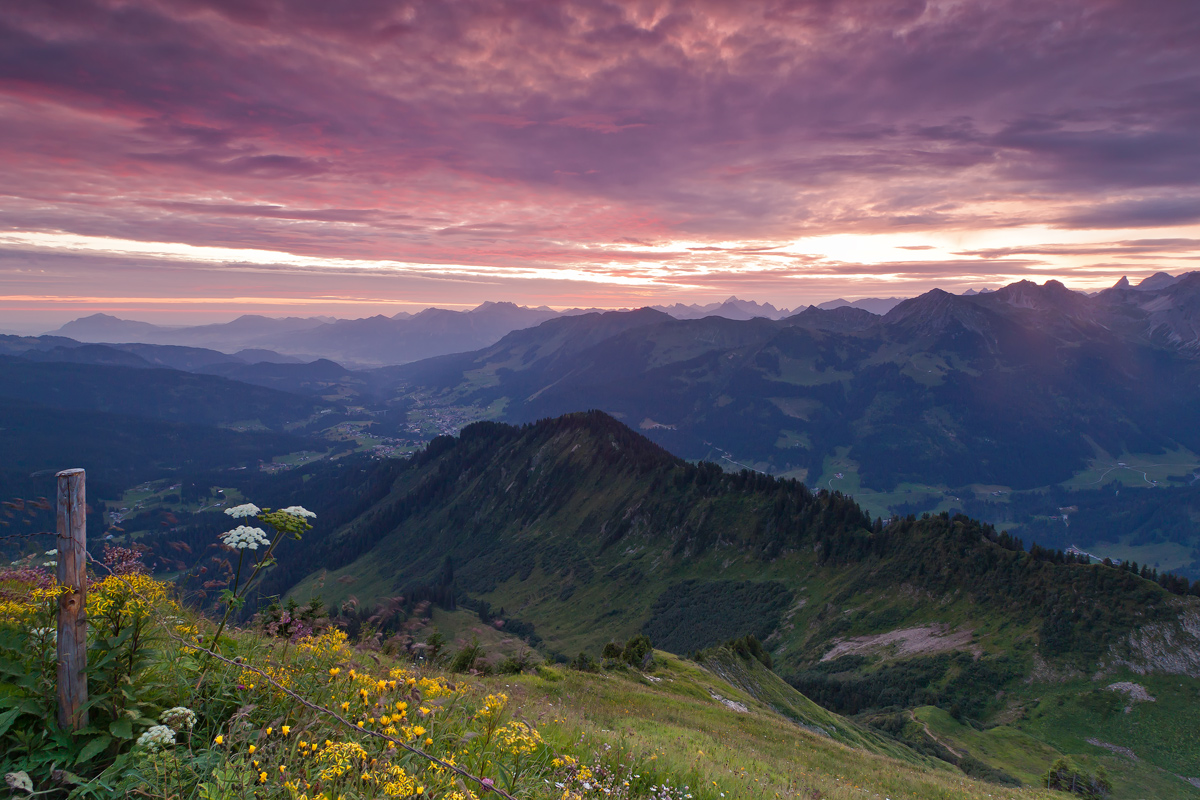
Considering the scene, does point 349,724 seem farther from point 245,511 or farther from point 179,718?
point 245,511

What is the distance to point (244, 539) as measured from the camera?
852 cm

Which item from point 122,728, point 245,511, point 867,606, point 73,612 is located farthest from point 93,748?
point 867,606

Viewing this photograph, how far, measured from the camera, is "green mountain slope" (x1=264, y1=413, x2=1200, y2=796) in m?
73.7

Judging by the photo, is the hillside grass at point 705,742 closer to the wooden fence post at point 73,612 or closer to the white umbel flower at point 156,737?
the white umbel flower at point 156,737

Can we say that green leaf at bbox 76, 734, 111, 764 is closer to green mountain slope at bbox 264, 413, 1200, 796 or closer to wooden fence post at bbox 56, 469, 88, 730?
wooden fence post at bbox 56, 469, 88, 730

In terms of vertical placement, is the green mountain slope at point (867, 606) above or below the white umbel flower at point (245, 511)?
below

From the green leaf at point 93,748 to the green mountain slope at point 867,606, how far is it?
9.96ft

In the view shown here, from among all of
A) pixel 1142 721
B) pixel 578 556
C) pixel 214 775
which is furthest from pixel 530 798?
pixel 578 556

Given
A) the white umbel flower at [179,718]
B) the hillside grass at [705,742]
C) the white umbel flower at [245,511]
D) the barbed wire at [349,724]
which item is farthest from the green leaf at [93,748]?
the hillside grass at [705,742]

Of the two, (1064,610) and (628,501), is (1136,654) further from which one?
(628,501)

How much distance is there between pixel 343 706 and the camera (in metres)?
8.01

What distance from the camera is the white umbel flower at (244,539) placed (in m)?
8.16

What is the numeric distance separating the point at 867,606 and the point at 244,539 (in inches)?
4737

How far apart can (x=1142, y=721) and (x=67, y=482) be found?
103247mm
